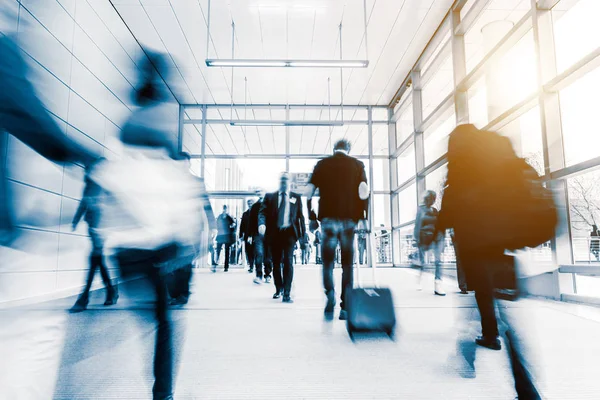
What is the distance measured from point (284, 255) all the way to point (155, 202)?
298cm

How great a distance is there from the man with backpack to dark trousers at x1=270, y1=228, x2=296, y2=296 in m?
2.41

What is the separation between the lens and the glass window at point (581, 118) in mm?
3951

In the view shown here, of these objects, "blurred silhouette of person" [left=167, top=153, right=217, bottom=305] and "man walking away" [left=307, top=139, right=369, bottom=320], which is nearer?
"blurred silhouette of person" [left=167, top=153, right=217, bottom=305]

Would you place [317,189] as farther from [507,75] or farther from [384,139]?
[384,139]

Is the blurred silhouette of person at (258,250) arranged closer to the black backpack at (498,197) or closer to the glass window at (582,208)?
the glass window at (582,208)

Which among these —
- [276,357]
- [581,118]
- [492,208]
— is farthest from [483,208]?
[581,118]

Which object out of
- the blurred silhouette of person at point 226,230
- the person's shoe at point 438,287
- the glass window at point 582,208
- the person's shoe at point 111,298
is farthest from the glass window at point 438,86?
the person's shoe at point 111,298

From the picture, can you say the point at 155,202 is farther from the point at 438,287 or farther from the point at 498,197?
the point at 438,287

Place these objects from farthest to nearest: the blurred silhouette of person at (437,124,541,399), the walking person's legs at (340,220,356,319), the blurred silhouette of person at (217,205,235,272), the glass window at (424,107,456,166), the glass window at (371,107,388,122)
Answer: the glass window at (371,107,388,122) → the blurred silhouette of person at (217,205,235,272) → the glass window at (424,107,456,166) → the walking person's legs at (340,220,356,319) → the blurred silhouette of person at (437,124,541,399)

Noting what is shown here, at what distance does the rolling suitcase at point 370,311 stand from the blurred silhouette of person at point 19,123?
214 centimetres

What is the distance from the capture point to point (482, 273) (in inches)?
70.2

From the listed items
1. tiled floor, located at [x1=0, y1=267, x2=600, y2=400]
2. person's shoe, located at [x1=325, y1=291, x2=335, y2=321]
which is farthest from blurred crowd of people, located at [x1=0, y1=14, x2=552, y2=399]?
person's shoe, located at [x1=325, y1=291, x2=335, y2=321]

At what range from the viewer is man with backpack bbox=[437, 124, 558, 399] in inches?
58.4

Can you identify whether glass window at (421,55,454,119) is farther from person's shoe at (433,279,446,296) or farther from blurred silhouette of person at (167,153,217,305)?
blurred silhouette of person at (167,153,217,305)
